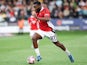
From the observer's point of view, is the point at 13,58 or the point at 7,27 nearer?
the point at 13,58

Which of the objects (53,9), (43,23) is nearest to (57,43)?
(43,23)

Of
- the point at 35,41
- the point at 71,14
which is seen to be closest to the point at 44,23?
the point at 35,41

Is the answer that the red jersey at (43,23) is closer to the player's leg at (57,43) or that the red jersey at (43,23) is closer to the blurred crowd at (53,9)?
the player's leg at (57,43)

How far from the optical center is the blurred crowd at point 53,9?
29420 mm

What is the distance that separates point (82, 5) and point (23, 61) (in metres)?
17.5

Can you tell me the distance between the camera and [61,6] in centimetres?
3062

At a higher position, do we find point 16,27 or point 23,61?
point 23,61

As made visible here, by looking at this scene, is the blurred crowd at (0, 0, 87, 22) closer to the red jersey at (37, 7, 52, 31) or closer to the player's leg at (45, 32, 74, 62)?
the red jersey at (37, 7, 52, 31)

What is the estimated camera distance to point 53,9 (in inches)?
1188

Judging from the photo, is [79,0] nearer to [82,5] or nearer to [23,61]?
[82,5]

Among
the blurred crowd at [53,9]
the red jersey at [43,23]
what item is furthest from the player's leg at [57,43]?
the blurred crowd at [53,9]

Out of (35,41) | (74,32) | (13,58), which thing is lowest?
(74,32)

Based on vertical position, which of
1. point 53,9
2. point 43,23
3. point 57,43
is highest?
point 43,23

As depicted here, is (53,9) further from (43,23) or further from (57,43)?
(57,43)
